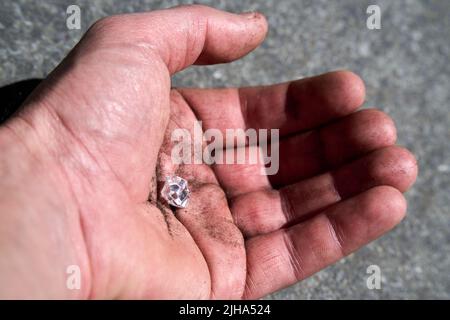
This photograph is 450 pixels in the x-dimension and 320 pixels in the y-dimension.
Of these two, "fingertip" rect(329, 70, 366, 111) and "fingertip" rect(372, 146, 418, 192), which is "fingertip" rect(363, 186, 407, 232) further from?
"fingertip" rect(329, 70, 366, 111)

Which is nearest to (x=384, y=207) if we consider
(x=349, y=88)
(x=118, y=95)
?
(x=349, y=88)

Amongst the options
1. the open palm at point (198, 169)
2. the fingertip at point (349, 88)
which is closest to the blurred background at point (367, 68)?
the open palm at point (198, 169)

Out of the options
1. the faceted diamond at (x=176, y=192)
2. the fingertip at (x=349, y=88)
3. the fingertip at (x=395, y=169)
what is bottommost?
the faceted diamond at (x=176, y=192)

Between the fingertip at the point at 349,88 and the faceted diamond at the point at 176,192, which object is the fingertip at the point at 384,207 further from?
the faceted diamond at the point at 176,192

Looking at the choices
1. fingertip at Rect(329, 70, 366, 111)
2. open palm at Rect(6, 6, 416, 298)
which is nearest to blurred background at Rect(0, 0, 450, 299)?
open palm at Rect(6, 6, 416, 298)

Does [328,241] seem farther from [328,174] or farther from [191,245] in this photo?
[191,245]
